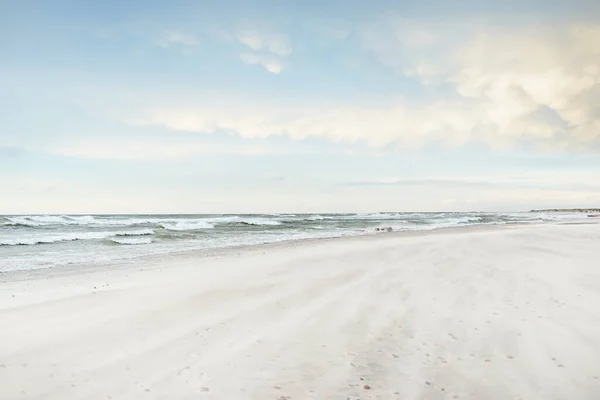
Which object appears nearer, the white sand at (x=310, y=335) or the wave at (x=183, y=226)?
the white sand at (x=310, y=335)

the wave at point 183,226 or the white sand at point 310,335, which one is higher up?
the wave at point 183,226

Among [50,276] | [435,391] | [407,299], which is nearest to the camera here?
[435,391]

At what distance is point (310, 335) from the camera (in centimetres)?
513

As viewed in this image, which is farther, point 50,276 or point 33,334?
point 50,276

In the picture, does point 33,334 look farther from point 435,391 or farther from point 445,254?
point 445,254

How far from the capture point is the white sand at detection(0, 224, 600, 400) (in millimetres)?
3816

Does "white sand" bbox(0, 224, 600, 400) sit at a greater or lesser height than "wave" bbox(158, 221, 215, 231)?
lesser

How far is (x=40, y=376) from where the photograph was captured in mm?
4074

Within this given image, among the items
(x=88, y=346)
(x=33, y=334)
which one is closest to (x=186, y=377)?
(x=88, y=346)

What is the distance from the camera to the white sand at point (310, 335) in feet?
12.5

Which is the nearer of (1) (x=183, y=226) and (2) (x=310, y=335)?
(2) (x=310, y=335)

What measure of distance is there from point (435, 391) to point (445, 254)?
853 centimetres

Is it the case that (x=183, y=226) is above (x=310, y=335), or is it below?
above

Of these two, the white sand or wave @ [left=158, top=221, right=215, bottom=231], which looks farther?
wave @ [left=158, top=221, right=215, bottom=231]
